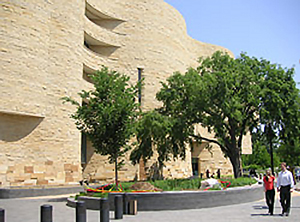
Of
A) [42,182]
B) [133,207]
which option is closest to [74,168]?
[42,182]

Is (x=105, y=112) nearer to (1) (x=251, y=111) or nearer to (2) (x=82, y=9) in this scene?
(1) (x=251, y=111)

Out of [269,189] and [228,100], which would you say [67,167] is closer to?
[228,100]

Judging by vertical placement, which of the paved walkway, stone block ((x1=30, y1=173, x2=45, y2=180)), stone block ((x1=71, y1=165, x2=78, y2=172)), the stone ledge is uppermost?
stone block ((x1=71, y1=165, x2=78, y2=172))

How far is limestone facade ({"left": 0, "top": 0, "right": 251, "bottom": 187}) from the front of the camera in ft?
76.3

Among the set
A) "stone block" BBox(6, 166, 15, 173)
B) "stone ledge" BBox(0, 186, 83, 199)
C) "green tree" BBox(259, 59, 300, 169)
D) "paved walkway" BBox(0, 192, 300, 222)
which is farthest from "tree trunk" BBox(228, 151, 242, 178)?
"stone block" BBox(6, 166, 15, 173)

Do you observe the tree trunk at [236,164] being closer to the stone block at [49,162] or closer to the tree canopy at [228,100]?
the tree canopy at [228,100]

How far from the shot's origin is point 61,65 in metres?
26.8

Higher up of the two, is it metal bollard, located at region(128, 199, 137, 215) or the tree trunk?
the tree trunk

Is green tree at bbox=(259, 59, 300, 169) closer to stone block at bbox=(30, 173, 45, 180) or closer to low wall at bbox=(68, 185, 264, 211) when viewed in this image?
low wall at bbox=(68, 185, 264, 211)

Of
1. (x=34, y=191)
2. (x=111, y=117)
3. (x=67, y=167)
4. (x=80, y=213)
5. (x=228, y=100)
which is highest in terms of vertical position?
(x=228, y=100)

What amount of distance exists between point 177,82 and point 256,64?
563cm

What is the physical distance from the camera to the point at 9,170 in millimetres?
22891

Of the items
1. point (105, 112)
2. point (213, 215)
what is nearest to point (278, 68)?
point (105, 112)

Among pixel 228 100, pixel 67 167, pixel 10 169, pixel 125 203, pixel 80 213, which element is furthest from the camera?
pixel 67 167
